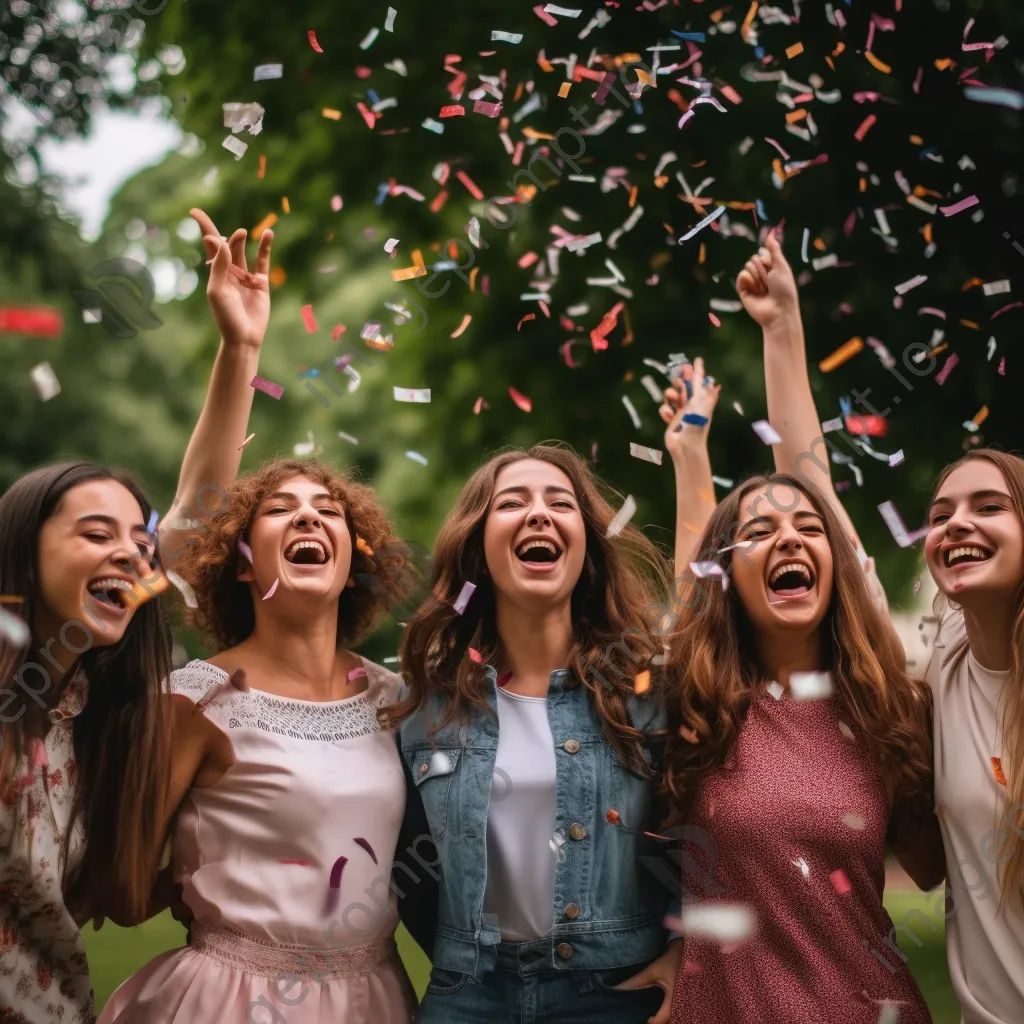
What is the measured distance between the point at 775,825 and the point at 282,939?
1.21 metres

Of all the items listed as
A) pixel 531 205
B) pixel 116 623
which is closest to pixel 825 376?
pixel 531 205

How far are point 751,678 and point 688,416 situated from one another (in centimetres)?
106

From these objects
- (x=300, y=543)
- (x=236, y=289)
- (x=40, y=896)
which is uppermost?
(x=236, y=289)

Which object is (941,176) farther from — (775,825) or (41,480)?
(41,480)

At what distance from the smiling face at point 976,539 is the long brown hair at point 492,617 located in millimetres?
805

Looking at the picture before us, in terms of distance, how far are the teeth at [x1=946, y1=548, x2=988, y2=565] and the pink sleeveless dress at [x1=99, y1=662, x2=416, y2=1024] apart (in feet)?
4.93

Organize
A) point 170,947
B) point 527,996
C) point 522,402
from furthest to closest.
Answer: point 170,947 < point 522,402 < point 527,996

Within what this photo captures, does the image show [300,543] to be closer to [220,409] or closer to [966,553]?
[220,409]

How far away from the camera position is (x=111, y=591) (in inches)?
128

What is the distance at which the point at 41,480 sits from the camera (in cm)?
324

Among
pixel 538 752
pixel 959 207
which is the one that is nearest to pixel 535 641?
pixel 538 752

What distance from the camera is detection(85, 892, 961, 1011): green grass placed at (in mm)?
6738

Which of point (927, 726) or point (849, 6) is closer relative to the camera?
point (927, 726)

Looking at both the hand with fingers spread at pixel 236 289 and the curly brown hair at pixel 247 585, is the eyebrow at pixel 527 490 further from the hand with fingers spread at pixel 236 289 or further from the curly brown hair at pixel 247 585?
the hand with fingers spread at pixel 236 289
